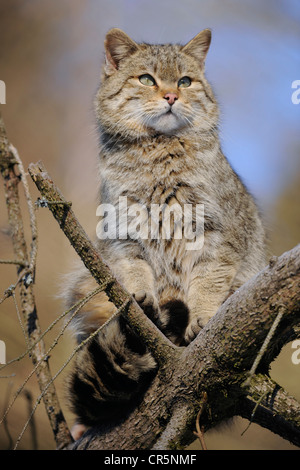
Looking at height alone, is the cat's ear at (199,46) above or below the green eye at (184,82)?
above

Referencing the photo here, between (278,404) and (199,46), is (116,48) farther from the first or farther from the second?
(278,404)

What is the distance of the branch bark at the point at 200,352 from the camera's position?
1.32 metres

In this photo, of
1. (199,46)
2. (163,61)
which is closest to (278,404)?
(163,61)

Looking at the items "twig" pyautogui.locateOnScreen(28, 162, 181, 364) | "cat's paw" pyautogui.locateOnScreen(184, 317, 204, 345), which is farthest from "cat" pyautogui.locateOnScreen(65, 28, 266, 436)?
"twig" pyautogui.locateOnScreen(28, 162, 181, 364)

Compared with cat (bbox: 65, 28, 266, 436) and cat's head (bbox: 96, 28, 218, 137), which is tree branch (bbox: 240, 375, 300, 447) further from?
cat's head (bbox: 96, 28, 218, 137)

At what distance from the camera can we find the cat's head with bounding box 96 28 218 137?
210 cm

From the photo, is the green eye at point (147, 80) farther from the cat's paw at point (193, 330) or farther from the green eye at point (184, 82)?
the cat's paw at point (193, 330)

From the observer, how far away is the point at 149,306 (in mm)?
1797

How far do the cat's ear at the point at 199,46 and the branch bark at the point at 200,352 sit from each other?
1.32 metres

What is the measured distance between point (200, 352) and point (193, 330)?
324 millimetres

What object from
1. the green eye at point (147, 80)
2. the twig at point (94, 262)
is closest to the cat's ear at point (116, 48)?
the green eye at point (147, 80)

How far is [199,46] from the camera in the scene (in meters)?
2.38
